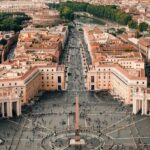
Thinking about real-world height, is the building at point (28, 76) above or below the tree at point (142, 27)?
above

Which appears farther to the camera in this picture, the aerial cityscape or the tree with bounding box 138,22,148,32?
the tree with bounding box 138,22,148,32

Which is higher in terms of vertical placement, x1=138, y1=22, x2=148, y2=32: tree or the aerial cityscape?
the aerial cityscape

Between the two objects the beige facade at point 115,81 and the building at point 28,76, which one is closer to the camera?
the building at point 28,76

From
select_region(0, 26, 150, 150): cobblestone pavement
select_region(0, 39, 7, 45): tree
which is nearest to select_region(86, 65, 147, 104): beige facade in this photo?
select_region(0, 26, 150, 150): cobblestone pavement

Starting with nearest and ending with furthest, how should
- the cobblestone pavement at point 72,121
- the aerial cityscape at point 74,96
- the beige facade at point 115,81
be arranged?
1. the cobblestone pavement at point 72,121
2. the aerial cityscape at point 74,96
3. the beige facade at point 115,81

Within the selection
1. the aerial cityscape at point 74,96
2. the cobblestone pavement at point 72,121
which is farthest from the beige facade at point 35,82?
the cobblestone pavement at point 72,121

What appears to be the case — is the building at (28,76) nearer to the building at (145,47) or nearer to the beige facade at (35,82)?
the beige facade at (35,82)

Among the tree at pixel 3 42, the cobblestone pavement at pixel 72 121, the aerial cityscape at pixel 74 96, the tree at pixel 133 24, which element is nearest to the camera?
the cobblestone pavement at pixel 72 121

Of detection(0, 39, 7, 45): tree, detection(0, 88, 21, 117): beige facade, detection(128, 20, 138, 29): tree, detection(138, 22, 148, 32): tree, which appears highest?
detection(0, 88, 21, 117): beige facade

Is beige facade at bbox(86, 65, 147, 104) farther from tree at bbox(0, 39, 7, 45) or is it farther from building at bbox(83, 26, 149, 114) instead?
tree at bbox(0, 39, 7, 45)
